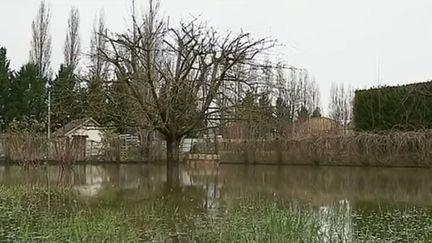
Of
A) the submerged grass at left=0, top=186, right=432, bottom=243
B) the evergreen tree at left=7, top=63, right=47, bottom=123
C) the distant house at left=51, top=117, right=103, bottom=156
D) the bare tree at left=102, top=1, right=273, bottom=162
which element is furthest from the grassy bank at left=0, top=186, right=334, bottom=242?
the evergreen tree at left=7, top=63, right=47, bottom=123

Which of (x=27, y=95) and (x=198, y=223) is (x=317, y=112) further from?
(x=198, y=223)

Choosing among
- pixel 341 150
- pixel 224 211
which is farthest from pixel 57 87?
pixel 224 211

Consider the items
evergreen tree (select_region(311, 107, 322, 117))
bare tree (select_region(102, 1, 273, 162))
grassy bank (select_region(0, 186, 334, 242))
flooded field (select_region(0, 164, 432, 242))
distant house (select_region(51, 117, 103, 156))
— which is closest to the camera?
grassy bank (select_region(0, 186, 334, 242))

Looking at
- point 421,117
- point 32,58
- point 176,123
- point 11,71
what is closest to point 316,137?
point 421,117

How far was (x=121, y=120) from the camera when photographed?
21.8 m

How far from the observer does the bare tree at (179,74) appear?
824 inches

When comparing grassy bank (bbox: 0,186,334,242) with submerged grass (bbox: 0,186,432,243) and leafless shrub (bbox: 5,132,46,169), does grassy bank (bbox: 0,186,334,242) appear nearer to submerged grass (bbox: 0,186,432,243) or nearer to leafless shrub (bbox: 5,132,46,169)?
submerged grass (bbox: 0,186,432,243)

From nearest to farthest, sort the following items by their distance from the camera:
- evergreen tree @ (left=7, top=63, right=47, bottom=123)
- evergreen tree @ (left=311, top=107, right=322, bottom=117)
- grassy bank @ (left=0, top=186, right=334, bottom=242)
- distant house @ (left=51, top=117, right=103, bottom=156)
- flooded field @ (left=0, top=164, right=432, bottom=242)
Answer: grassy bank @ (left=0, top=186, right=334, bottom=242) → flooded field @ (left=0, top=164, right=432, bottom=242) → distant house @ (left=51, top=117, right=103, bottom=156) → evergreen tree @ (left=7, top=63, right=47, bottom=123) → evergreen tree @ (left=311, top=107, right=322, bottom=117)

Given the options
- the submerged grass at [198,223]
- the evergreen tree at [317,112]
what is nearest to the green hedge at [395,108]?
the submerged grass at [198,223]

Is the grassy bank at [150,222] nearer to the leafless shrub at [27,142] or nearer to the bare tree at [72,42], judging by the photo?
the leafless shrub at [27,142]

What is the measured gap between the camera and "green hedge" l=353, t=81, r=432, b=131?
22.5 meters

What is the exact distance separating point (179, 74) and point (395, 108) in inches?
330

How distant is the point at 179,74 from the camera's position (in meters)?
21.5

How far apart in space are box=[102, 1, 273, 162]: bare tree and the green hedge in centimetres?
559
